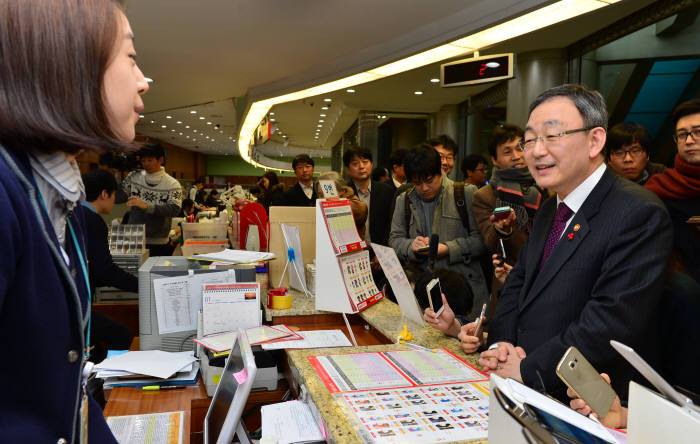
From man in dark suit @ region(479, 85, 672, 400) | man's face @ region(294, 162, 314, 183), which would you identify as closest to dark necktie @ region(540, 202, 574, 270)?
man in dark suit @ region(479, 85, 672, 400)

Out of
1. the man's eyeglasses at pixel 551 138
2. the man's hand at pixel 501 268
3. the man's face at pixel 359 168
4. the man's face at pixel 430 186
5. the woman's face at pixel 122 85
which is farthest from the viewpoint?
the man's face at pixel 359 168

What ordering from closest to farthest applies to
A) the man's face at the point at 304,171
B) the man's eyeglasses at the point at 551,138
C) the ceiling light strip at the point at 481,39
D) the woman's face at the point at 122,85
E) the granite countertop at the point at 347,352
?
the woman's face at the point at 122,85, the granite countertop at the point at 347,352, the man's eyeglasses at the point at 551,138, the ceiling light strip at the point at 481,39, the man's face at the point at 304,171

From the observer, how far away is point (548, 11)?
412cm

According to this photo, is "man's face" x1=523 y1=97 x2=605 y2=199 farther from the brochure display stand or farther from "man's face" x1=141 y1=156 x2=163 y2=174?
"man's face" x1=141 y1=156 x2=163 y2=174

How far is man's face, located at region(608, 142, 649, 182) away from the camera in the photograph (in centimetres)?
289

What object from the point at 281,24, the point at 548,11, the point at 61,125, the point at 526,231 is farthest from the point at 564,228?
the point at 281,24

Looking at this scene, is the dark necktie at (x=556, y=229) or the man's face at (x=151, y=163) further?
the man's face at (x=151, y=163)

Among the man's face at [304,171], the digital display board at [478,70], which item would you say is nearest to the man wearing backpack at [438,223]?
the digital display board at [478,70]

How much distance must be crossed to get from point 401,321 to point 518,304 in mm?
607

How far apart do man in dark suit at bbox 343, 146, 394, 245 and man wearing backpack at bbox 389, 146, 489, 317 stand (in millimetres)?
627

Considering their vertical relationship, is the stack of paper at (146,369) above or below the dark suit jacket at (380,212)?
below

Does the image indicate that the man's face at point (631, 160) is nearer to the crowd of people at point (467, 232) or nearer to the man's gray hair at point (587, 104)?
the crowd of people at point (467, 232)

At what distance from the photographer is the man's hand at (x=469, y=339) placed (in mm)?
1673

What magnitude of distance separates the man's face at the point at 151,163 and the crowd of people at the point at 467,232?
5.61 ft
